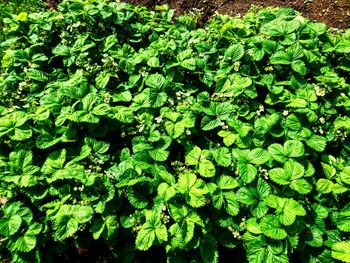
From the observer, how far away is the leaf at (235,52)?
9.49ft

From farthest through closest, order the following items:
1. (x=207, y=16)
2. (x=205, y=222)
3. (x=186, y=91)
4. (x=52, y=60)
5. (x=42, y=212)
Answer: (x=207, y=16) < (x=52, y=60) < (x=186, y=91) < (x=42, y=212) < (x=205, y=222)

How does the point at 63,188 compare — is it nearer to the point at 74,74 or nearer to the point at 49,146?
the point at 49,146

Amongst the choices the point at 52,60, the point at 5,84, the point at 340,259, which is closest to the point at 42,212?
the point at 5,84

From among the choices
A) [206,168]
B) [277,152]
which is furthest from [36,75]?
[277,152]

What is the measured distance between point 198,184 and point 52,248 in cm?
114

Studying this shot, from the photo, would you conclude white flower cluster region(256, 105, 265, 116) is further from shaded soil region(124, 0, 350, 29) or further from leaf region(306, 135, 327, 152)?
shaded soil region(124, 0, 350, 29)

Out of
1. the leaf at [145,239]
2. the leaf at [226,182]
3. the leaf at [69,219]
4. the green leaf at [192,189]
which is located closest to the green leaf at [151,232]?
the leaf at [145,239]

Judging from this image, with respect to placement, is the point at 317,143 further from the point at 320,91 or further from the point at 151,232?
the point at 151,232

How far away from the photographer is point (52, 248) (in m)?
2.54

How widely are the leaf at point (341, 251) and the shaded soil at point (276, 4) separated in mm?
3794

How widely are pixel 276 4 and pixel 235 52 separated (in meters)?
2.99

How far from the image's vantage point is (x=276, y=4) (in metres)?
5.40

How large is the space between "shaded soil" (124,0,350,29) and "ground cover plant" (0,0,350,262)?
2.35m

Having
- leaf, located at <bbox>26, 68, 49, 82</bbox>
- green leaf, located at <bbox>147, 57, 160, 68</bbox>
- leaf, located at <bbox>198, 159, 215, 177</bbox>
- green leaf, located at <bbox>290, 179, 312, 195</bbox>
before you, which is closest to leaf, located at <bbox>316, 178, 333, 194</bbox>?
green leaf, located at <bbox>290, 179, 312, 195</bbox>
